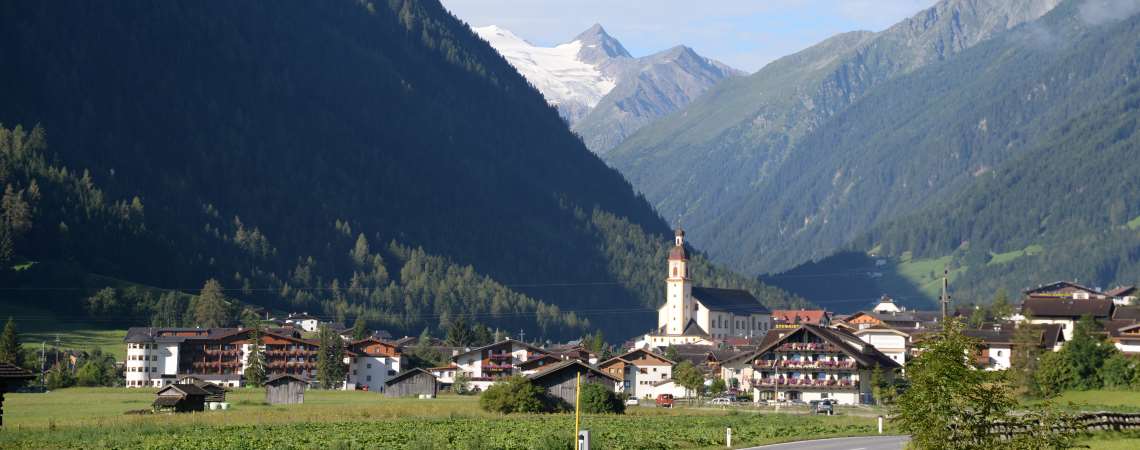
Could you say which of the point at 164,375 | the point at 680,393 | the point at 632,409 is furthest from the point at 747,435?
the point at 164,375

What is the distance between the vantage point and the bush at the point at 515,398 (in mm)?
112188

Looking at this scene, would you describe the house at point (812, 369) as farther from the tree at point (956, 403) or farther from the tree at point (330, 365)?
the tree at point (956, 403)

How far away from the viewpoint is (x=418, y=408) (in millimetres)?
112125

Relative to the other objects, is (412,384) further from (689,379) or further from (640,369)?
(640,369)

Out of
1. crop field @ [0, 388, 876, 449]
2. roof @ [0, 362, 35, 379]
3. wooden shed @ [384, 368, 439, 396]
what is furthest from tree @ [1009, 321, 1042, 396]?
roof @ [0, 362, 35, 379]

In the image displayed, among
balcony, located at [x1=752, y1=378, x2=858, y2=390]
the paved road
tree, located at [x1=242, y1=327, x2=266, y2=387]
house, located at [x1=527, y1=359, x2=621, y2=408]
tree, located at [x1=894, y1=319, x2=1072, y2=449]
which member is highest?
tree, located at [x1=242, y1=327, x2=266, y2=387]

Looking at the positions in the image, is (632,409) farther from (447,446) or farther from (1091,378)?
(447,446)

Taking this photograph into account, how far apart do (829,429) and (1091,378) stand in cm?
5059

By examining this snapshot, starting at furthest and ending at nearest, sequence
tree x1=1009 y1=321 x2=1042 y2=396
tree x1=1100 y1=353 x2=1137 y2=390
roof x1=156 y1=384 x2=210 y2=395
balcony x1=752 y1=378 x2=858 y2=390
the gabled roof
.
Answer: the gabled roof
balcony x1=752 y1=378 x2=858 y2=390
tree x1=1009 y1=321 x2=1042 y2=396
tree x1=1100 y1=353 x2=1137 y2=390
roof x1=156 y1=384 x2=210 y2=395

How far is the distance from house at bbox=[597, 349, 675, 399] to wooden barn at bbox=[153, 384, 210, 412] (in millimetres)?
64927

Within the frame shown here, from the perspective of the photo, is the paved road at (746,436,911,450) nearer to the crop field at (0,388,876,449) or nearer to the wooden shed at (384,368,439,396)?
the crop field at (0,388,876,449)

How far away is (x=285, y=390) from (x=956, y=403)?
91150 mm

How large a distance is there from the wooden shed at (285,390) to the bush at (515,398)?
21.5m

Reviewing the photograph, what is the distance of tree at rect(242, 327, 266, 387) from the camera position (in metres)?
174
